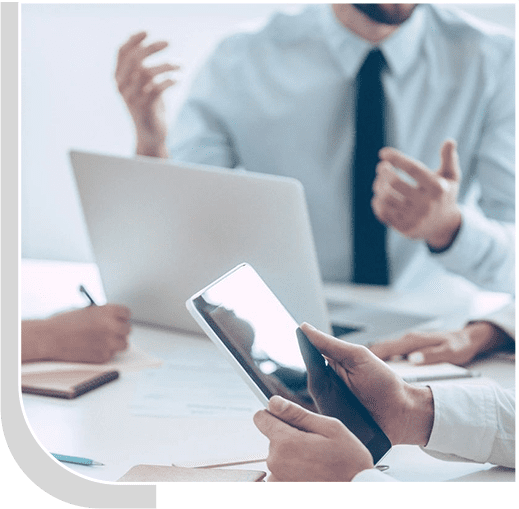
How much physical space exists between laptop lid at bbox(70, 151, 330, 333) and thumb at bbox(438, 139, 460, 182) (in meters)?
0.40

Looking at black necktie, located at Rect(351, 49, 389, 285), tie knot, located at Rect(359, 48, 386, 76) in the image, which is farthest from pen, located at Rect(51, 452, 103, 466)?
tie knot, located at Rect(359, 48, 386, 76)

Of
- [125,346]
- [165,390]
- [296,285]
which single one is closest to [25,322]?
[125,346]

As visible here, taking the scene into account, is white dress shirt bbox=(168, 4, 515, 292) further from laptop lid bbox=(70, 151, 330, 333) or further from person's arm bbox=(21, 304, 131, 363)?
person's arm bbox=(21, 304, 131, 363)

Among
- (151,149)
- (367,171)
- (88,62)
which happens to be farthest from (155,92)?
(88,62)

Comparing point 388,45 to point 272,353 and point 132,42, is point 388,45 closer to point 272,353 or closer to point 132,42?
point 132,42

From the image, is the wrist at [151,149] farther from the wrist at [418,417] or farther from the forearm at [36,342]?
the wrist at [418,417]

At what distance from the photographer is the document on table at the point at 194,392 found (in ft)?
2.68

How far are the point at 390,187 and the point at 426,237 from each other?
0.13m

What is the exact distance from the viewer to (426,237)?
4.16 feet

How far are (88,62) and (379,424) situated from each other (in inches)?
88.9

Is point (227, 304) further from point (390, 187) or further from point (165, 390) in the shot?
point (390, 187)

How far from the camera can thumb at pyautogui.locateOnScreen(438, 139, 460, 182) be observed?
1.19m

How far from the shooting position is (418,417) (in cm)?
70

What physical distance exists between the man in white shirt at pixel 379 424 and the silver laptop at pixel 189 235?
187 millimetres
